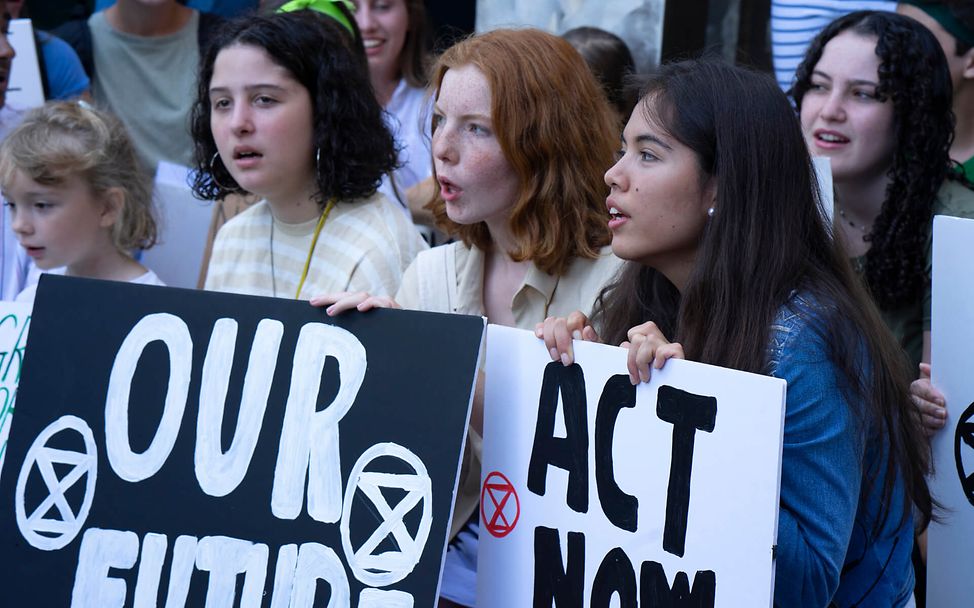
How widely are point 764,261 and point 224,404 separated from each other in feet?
3.46

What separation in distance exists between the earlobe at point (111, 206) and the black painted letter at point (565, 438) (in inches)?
82.8

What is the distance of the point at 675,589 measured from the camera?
→ 182 cm

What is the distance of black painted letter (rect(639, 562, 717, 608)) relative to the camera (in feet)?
5.84

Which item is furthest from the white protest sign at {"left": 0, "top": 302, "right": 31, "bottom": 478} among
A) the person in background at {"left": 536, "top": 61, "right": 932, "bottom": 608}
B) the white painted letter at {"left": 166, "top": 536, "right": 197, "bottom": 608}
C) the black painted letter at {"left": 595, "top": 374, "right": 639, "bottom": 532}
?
the black painted letter at {"left": 595, "top": 374, "right": 639, "bottom": 532}

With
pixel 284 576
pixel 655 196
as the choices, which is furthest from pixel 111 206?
pixel 655 196

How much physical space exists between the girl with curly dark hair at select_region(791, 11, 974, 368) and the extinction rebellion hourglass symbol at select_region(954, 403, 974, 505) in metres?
0.62

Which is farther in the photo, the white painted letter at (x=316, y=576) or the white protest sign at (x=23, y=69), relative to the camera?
the white protest sign at (x=23, y=69)

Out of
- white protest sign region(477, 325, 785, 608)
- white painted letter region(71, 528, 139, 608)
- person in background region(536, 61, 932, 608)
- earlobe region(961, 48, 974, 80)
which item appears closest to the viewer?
white protest sign region(477, 325, 785, 608)

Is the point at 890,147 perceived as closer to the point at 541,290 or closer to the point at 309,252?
the point at 541,290

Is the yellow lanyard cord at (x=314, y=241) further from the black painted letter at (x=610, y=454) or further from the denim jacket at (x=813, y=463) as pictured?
the denim jacket at (x=813, y=463)

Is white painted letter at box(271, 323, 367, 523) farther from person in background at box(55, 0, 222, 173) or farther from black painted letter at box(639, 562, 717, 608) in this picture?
person in background at box(55, 0, 222, 173)

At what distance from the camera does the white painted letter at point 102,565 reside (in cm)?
219

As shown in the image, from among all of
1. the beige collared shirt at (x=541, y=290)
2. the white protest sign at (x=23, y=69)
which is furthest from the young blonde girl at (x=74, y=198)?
the beige collared shirt at (x=541, y=290)

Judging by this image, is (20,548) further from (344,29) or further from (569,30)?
(569,30)
